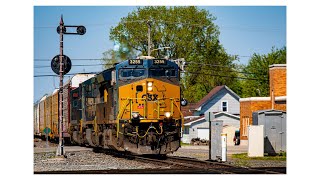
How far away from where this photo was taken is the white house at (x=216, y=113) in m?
Answer: 58.4

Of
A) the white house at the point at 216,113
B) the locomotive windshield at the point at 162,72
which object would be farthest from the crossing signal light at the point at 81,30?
the white house at the point at 216,113

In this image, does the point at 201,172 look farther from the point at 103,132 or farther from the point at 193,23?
the point at 193,23

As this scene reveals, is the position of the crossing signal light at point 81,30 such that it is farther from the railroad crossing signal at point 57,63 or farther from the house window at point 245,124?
the house window at point 245,124

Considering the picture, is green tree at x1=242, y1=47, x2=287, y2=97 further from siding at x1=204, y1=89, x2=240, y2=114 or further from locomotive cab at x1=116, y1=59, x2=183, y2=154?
locomotive cab at x1=116, y1=59, x2=183, y2=154

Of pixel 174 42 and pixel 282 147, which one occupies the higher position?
pixel 174 42

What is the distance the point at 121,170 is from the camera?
1861 cm

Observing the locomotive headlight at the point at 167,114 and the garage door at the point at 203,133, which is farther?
the garage door at the point at 203,133

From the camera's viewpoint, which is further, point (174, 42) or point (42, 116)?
point (42, 116)

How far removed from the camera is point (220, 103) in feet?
208

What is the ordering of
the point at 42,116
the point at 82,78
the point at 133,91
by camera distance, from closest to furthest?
the point at 133,91 < the point at 82,78 < the point at 42,116

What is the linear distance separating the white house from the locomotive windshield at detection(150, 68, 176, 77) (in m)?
31.9

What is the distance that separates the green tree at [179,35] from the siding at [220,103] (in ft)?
64.5

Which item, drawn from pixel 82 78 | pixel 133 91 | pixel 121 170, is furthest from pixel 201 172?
pixel 82 78
